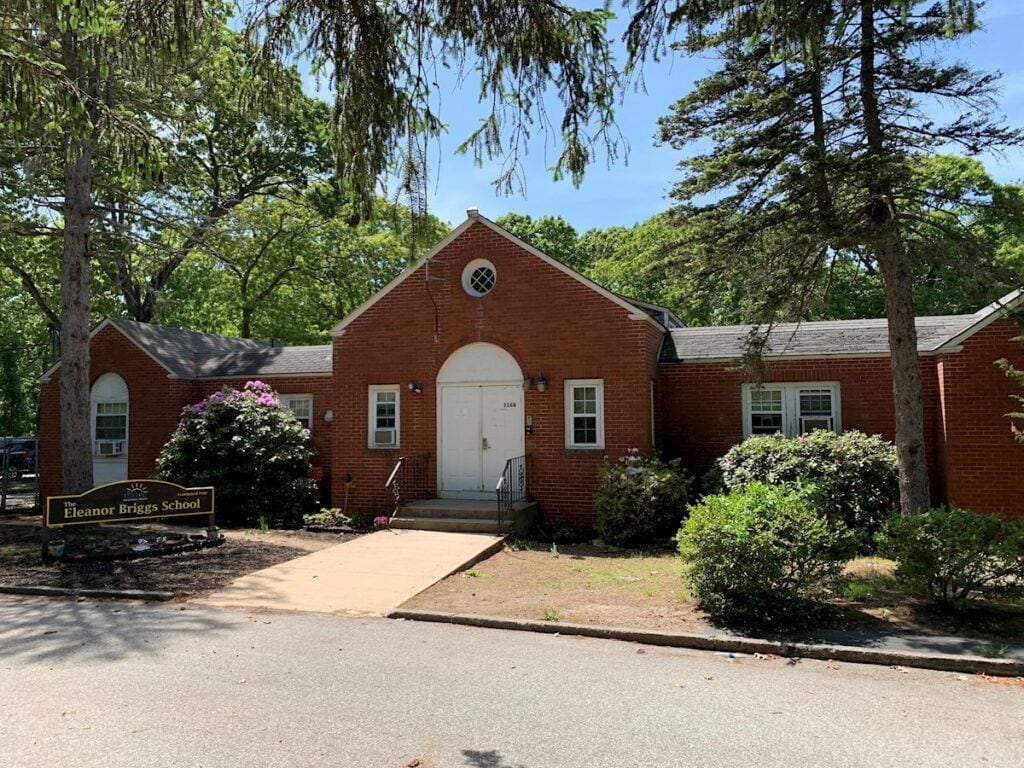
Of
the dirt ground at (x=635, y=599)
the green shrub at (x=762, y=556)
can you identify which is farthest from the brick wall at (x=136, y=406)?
the green shrub at (x=762, y=556)

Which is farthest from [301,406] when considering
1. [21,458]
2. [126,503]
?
[21,458]

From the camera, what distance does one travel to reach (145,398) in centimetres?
1830

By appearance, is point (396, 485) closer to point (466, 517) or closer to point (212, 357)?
point (466, 517)

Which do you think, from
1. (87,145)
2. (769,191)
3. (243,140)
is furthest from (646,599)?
(243,140)

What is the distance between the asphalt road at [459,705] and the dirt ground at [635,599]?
32.2 inches

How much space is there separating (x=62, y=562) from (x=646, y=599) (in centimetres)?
862

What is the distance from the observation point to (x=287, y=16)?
5691 mm

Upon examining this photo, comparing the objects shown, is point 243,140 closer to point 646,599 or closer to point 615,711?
point 646,599

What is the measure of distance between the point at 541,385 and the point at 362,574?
5.46m

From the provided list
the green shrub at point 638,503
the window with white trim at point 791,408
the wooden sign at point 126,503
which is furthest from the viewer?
the window with white trim at point 791,408

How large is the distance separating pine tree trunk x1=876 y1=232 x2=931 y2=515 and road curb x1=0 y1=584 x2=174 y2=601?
31.3 feet

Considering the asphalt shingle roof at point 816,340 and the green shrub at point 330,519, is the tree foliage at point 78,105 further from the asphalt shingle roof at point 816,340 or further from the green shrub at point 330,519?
the asphalt shingle roof at point 816,340

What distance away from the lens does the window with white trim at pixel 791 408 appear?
13594mm

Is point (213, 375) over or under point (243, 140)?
under
